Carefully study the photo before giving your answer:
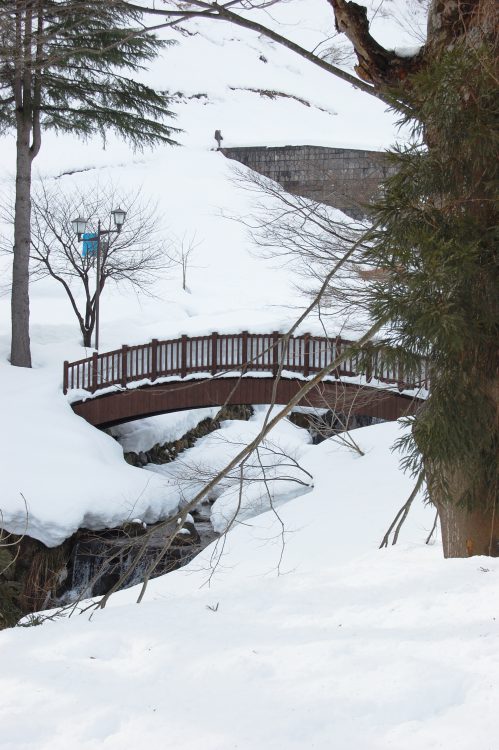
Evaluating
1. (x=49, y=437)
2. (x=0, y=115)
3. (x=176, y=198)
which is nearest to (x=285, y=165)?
(x=176, y=198)

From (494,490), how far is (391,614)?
0.84m

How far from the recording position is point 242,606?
4492 millimetres

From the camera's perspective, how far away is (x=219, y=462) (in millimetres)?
16922

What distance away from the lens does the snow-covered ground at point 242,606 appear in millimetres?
2930

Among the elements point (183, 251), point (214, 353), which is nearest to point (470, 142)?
point (214, 353)

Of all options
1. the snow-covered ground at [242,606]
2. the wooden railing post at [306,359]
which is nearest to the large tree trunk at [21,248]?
the snow-covered ground at [242,606]

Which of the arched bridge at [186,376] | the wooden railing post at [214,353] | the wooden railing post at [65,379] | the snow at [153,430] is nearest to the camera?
the arched bridge at [186,376]

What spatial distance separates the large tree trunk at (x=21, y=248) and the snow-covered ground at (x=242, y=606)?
2.94 feet

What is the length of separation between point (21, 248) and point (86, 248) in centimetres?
340

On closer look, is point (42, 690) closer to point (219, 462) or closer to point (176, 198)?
point (219, 462)

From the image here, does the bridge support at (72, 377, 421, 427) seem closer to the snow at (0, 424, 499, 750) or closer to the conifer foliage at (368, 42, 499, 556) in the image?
the snow at (0, 424, 499, 750)

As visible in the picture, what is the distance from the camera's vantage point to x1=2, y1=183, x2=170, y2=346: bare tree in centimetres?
2081

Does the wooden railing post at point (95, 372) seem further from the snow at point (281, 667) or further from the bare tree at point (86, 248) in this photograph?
the snow at point (281, 667)

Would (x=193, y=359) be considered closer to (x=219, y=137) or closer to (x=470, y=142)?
(x=470, y=142)
